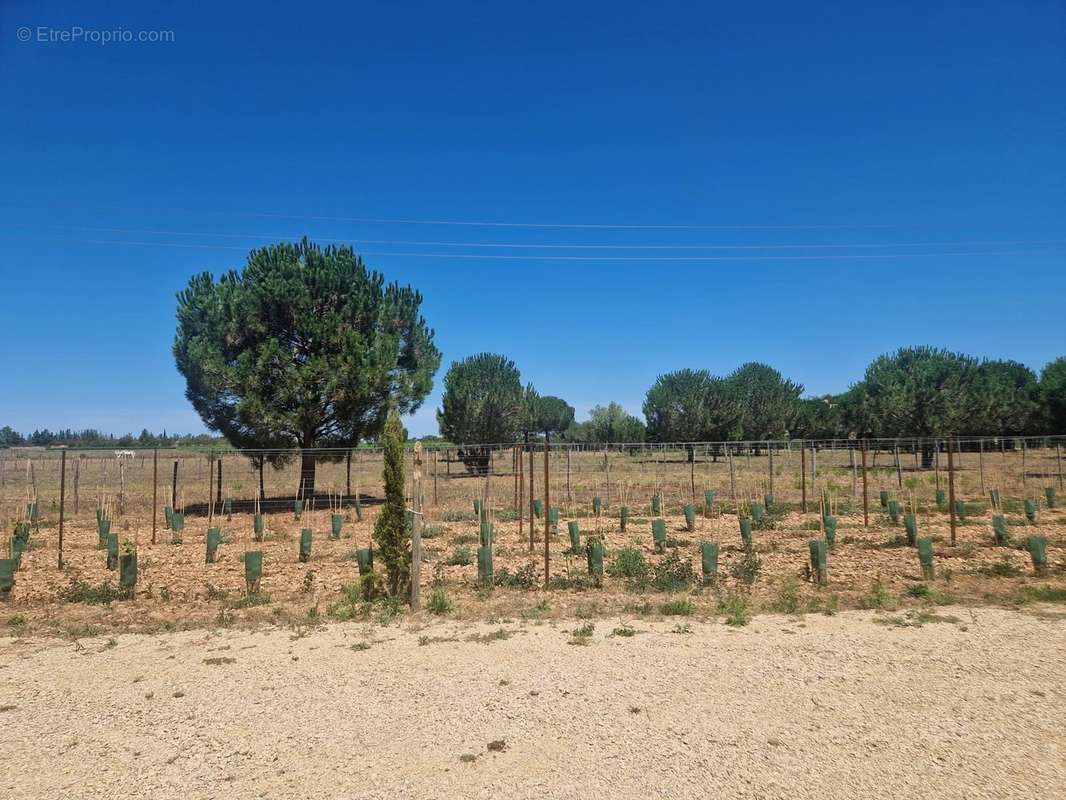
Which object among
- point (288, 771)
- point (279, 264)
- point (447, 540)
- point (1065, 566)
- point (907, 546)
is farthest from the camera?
point (279, 264)

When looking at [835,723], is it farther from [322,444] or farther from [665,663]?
[322,444]

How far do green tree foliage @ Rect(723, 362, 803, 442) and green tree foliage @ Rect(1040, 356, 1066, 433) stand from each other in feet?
61.4

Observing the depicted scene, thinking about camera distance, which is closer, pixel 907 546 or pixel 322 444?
pixel 907 546

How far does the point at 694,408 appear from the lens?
173ft

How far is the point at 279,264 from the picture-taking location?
21.0m

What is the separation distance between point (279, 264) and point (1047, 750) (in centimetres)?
2147

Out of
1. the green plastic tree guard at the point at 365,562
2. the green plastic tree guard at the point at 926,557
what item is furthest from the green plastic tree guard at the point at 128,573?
the green plastic tree guard at the point at 926,557

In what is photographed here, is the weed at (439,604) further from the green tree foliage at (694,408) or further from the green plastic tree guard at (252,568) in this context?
the green tree foliage at (694,408)

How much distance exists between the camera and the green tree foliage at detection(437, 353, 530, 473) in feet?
142

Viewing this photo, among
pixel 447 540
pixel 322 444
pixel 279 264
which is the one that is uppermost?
pixel 279 264

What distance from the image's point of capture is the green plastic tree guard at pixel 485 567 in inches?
369

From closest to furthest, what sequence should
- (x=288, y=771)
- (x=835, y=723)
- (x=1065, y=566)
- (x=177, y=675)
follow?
(x=288, y=771) → (x=835, y=723) → (x=177, y=675) → (x=1065, y=566)

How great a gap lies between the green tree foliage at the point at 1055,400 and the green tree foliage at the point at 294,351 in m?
46.5

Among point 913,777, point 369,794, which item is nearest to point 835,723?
point 913,777
